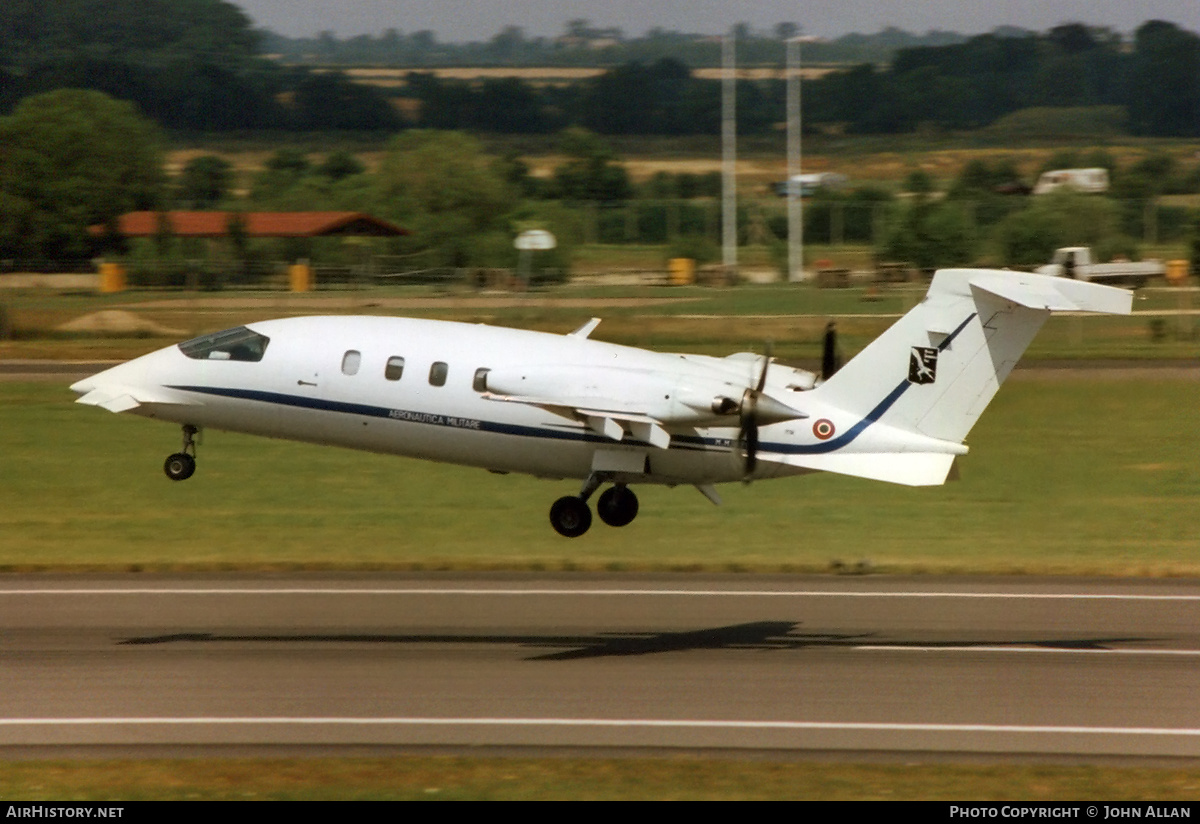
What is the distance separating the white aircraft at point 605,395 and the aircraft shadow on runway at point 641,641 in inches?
99.1

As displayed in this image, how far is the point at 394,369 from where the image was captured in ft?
95.9

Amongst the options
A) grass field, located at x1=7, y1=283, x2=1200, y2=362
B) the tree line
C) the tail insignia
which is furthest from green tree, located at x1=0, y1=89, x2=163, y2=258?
the tail insignia

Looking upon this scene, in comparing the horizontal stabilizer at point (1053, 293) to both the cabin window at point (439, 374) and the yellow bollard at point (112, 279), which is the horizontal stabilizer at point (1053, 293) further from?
the yellow bollard at point (112, 279)

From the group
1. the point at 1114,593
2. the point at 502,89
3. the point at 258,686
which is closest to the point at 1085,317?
the point at 1114,593

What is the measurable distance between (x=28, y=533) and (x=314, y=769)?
20161 millimetres

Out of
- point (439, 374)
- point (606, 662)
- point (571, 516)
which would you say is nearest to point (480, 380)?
point (439, 374)

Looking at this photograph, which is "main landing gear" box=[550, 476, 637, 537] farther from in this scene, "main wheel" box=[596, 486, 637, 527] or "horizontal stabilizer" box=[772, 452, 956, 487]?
"horizontal stabilizer" box=[772, 452, 956, 487]

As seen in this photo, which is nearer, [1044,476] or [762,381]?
[762,381]

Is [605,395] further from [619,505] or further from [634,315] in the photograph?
[634,315]

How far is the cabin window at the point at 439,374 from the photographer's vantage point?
28.9m

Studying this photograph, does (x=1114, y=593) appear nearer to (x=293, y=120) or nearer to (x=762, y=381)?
(x=762, y=381)

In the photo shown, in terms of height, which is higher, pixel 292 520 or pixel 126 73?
pixel 126 73

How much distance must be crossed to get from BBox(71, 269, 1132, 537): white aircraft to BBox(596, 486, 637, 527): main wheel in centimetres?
3
